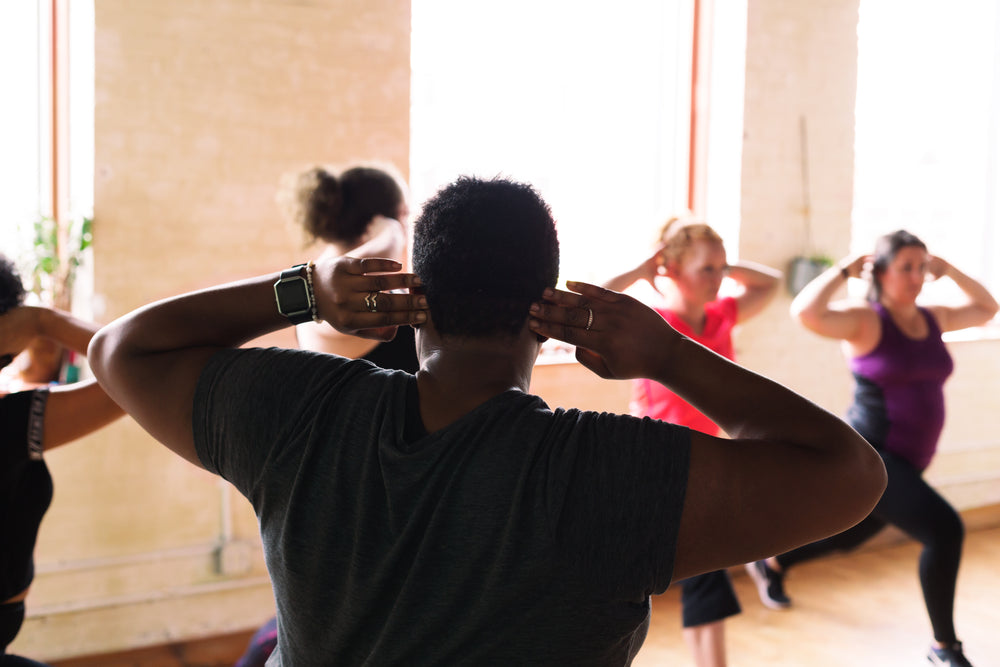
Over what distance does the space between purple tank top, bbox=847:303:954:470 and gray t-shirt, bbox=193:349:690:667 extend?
2423 mm

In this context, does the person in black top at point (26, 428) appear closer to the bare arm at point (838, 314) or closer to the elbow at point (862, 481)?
the elbow at point (862, 481)

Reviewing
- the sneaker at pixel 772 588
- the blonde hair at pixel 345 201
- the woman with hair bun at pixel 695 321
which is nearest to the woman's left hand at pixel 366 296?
the blonde hair at pixel 345 201

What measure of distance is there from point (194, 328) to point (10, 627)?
102 centimetres

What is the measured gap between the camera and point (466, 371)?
3.48 feet

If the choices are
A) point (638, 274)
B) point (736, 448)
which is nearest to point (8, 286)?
point (736, 448)

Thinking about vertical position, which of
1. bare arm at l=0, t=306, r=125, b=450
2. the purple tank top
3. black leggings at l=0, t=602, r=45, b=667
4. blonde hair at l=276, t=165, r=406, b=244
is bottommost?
black leggings at l=0, t=602, r=45, b=667

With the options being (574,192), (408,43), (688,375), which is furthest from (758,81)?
(688,375)

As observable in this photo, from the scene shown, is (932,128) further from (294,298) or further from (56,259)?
(294,298)

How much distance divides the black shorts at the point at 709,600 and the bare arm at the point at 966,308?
4.85 ft

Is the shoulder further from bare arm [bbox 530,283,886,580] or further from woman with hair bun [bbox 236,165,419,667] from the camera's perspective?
bare arm [bbox 530,283,886,580]

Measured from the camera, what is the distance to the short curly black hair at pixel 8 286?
5.73 ft

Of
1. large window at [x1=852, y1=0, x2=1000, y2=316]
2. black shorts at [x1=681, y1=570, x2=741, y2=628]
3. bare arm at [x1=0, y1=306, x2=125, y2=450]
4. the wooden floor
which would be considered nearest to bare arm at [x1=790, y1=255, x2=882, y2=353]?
black shorts at [x1=681, y1=570, x2=741, y2=628]

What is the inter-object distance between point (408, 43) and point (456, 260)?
8.29 ft

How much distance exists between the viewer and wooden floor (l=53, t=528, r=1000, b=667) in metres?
3.23
